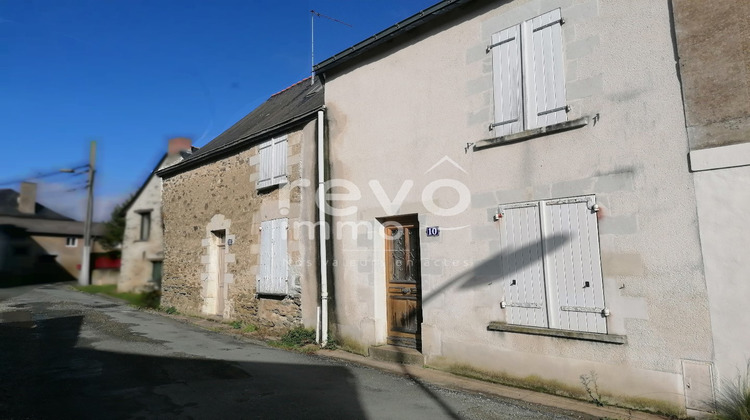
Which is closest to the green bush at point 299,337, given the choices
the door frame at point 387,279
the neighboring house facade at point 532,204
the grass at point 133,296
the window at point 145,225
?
the neighboring house facade at point 532,204

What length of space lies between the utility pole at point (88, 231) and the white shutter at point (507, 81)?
24.0 metres

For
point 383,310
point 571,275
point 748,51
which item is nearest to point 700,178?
point 748,51

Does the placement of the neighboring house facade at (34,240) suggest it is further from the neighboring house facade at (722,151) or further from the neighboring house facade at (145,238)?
the neighboring house facade at (722,151)

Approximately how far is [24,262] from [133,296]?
57.8ft

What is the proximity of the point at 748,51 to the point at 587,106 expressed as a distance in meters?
1.40

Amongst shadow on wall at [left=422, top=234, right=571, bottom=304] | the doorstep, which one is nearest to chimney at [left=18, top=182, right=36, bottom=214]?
the doorstep

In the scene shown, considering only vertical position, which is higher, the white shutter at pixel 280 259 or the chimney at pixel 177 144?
the chimney at pixel 177 144

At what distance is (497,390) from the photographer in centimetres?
519

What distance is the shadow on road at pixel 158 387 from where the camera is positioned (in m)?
4.32

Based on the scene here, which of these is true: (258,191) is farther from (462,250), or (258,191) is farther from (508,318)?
(508,318)

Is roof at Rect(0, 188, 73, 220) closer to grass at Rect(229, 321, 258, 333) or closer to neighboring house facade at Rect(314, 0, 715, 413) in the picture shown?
grass at Rect(229, 321, 258, 333)

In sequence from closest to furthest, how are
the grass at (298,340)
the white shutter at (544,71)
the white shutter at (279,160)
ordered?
1. the white shutter at (544,71)
2. the grass at (298,340)
3. the white shutter at (279,160)

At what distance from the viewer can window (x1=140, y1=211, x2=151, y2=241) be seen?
2153 cm
